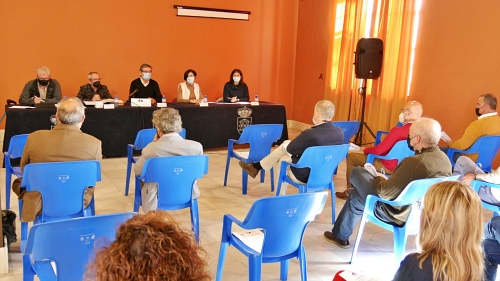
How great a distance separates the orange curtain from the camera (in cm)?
666

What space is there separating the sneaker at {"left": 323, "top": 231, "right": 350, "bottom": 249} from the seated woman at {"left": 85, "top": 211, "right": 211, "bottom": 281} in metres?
2.63

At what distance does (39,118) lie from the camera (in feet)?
17.1

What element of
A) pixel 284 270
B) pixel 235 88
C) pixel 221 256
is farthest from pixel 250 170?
pixel 235 88

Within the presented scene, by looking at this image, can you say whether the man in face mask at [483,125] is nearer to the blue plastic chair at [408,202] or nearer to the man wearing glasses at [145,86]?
the blue plastic chair at [408,202]

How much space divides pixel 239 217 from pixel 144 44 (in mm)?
4393

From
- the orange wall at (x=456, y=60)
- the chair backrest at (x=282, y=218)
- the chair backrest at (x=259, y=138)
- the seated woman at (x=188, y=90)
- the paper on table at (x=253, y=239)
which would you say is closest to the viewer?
the chair backrest at (x=282, y=218)

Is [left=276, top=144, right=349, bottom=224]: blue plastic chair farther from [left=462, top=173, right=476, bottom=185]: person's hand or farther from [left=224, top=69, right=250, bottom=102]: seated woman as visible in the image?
[left=224, top=69, right=250, bottom=102]: seated woman

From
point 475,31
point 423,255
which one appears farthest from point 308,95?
point 423,255

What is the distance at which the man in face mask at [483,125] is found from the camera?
14.6 ft

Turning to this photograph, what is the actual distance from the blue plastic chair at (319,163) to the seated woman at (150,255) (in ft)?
8.71

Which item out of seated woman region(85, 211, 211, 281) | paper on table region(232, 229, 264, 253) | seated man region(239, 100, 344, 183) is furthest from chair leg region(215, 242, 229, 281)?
seated woman region(85, 211, 211, 281)

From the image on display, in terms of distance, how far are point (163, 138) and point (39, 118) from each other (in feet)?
8.72

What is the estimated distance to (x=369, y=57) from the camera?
22.1ft

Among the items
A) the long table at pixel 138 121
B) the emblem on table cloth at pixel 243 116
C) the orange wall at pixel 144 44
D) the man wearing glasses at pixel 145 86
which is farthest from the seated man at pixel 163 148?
the orange wall at pixel 144 44
